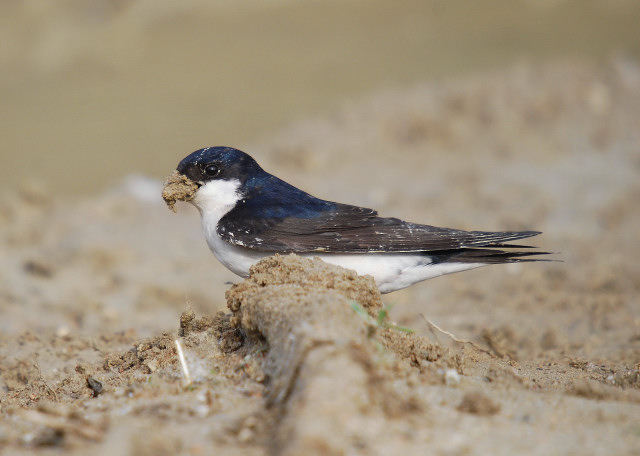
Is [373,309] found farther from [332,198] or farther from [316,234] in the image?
[332,198]

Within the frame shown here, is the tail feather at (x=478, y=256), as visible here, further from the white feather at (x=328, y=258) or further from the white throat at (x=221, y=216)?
the white throat at (x=221, y=216)

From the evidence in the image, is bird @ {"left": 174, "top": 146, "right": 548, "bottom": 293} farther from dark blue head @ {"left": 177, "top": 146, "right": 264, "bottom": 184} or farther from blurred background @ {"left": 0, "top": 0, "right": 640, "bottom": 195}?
blurred background @ {"left": 0, "top": 0, "right": 640, "bottom": 195}

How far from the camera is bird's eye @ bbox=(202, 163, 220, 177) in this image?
4.12m

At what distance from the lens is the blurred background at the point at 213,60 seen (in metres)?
12.3

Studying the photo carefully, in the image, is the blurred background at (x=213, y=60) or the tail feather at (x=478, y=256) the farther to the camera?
the blurred background at (x=213, y=60)

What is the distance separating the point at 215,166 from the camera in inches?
163

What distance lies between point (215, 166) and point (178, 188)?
0.23 metres

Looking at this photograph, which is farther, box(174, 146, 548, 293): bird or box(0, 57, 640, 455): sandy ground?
box(174, 146, 548, 293): bird

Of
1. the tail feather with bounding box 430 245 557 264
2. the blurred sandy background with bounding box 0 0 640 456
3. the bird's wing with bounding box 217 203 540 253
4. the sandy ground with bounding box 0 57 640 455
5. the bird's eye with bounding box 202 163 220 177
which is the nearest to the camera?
the sandy ground with bounding box 0 57 640 455

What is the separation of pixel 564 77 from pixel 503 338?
22.7ft

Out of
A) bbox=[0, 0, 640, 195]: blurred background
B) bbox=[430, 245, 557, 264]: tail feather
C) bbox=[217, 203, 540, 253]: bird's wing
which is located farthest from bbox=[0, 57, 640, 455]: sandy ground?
bbox=[0, 0, 640, 195]: blurred background

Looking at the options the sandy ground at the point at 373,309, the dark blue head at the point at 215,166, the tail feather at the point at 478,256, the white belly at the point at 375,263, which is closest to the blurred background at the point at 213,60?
the sandy ground at the point at 373,309

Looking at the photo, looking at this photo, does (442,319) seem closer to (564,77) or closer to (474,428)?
(474,428)

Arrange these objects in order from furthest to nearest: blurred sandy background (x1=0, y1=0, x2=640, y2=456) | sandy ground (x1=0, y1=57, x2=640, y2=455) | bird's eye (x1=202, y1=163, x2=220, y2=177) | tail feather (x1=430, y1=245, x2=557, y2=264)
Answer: bird's eye (x1=202, y1=163, x2=220, y2=177) → tail feather (x1=430, y1=245, x2=557, y2=264) → blurred sandy background (x1=0, y1=0, x2=640, y2=456) → sandy ground (x1=0, y1=57, x2=640, y2=455)
